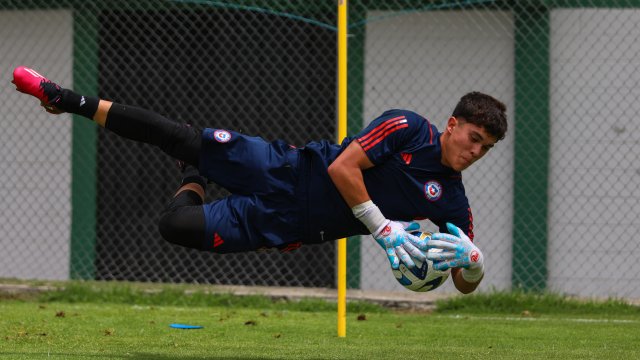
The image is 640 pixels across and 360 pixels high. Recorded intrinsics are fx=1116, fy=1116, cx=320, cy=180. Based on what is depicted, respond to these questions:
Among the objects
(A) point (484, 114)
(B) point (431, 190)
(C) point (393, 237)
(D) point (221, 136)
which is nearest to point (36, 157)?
(D) point (221, 136)

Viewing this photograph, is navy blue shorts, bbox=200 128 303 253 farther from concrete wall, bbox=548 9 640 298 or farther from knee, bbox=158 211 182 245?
concrete wall, bbox=548 9 640 298

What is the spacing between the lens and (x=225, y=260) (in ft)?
33.8

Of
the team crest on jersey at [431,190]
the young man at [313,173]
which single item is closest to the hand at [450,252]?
the young man at [313,173]

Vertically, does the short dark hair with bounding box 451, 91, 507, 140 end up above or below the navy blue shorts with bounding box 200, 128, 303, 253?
above

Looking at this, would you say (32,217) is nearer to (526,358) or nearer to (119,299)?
(119,299)

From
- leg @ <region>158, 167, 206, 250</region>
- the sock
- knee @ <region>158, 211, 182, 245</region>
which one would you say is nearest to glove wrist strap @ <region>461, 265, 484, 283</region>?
leg @ <region>158, 167, 206, 250</region>

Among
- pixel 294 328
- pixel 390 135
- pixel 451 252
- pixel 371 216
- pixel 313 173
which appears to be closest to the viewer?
pixel 451 252

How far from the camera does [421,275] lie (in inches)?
223

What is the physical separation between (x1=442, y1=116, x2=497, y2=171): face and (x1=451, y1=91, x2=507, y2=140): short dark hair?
0.03 m

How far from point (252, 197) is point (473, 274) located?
4.12 feet

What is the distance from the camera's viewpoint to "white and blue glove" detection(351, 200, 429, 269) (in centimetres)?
559

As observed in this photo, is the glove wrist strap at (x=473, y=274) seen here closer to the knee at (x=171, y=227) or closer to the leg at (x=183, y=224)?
the leg at (x=183, y=224)

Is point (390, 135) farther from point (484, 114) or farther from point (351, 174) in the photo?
point (484, 114)

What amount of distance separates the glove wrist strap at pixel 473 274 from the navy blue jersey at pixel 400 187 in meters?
0.23
